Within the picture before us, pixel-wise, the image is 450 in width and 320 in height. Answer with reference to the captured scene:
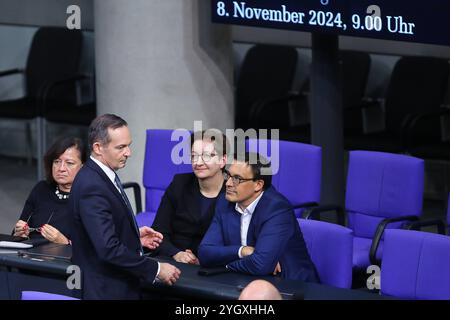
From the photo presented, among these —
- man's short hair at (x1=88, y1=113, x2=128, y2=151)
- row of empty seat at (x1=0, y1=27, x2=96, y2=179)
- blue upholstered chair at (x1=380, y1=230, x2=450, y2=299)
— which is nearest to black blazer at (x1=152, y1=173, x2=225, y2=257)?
man's short hair at (x1=88, y1=113, x2=128, y2=151)

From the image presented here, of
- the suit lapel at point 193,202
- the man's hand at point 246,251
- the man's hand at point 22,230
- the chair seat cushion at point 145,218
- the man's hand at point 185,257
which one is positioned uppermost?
the suit lapel at point 193,202

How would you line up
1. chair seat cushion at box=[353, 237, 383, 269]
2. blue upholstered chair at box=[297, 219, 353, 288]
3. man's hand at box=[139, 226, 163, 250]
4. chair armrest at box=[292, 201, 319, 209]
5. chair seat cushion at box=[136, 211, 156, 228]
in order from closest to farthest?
blue upholstered chair at box=[297, 219, 353, 288]
man's hand at box=[139, 226, 163, 250]
chair seat cushion at box=[353, 237, 383, 269]
chair armrest at box=[292, 201, 319, 209]
chair seat cushion at box=[136, 211, 156, 228]

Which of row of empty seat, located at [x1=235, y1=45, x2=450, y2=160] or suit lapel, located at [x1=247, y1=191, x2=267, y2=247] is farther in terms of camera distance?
row of empty seat, located at [x1=235, y1=45, x2=450, y2=160]

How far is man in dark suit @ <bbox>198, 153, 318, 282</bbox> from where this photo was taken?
16.9 feet

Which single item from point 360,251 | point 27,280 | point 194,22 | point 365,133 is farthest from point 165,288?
point 365,133

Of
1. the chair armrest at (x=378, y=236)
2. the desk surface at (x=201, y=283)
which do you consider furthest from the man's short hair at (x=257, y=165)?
the chair armrest at (x=378, y=236)

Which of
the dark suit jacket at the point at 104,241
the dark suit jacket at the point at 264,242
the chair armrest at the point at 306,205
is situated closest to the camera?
the dark suit jacket at the point at 104,241

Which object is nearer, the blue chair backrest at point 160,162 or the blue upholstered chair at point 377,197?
the blue upholstered chair at point 377,197

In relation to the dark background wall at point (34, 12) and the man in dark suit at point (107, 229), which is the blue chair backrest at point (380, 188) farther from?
the dark background wall at point (34, 12)

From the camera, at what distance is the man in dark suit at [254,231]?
515cm

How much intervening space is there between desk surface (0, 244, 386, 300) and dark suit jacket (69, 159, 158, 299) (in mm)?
161

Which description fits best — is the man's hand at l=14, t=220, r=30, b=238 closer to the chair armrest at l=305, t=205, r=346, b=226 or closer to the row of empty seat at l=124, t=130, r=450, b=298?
the row of empty seat at l=124, t=130, r=450, b=298

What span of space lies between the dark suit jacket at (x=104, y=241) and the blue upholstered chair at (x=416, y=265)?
1060 millimetres

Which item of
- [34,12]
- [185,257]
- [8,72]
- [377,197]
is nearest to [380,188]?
[377,197]
